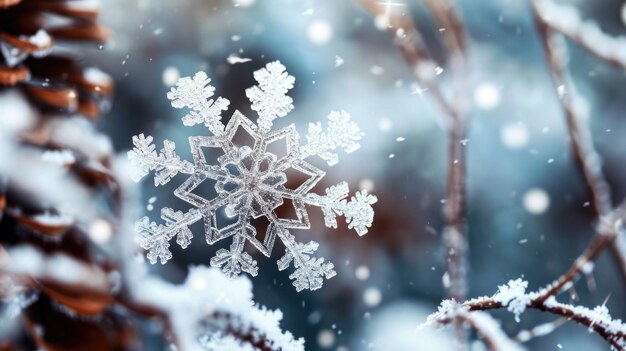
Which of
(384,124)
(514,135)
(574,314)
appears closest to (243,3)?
(384,124)

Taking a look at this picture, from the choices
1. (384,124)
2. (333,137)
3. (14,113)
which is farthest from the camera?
(384,124)

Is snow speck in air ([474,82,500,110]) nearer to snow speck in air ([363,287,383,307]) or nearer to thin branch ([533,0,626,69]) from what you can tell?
thin branch ([533,0,626,69])

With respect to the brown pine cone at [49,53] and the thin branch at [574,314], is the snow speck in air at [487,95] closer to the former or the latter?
the thin branch at [574,314]

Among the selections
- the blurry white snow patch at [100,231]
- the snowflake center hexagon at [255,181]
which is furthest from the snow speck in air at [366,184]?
the blurry white snow patch at [100,231]

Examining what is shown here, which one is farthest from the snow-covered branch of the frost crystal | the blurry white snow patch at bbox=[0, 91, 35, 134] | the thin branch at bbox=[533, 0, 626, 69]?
the blurry white snow patch at bbox=[0, 91, 35, 134]

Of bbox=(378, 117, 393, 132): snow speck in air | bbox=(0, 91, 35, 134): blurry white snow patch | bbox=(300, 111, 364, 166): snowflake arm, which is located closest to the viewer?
bbox=(0, 91, 35, 134): blurry white snow patch

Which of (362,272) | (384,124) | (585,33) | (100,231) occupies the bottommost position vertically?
(100,231)

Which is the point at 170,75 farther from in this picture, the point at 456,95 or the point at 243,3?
the point at 456,95
